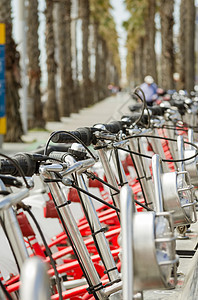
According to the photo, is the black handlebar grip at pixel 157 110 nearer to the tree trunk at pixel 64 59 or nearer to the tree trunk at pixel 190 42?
the tree trunk at pixel 190 42

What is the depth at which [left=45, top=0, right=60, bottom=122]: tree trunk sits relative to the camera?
25406 mm

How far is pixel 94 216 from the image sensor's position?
10.4ft

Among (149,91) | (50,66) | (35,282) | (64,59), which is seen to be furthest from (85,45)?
(35,282)

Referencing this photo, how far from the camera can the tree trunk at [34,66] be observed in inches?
896


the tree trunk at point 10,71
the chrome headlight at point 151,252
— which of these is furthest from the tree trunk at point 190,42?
the chrome headlight at point 151,252

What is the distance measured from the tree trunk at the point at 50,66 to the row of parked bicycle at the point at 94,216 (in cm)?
2021

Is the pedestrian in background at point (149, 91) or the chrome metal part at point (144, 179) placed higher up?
the chrome metal part at point (144, 179)

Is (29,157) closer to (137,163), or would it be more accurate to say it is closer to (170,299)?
(170,299)

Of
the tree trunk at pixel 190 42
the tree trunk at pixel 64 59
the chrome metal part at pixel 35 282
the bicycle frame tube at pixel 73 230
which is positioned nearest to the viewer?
the chrome metal part at pixel 35 282

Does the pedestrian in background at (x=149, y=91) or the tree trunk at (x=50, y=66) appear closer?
the pedestrian in background at (x=149, y=91)

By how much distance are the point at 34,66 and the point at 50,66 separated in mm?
3684

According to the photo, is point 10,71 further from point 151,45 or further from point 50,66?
point 151,45

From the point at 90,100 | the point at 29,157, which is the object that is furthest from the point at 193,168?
the point at 90,100

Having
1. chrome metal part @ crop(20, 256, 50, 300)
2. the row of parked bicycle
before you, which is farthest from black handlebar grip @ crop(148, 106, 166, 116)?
chrome metal part @ crop(20, 256, 50, 300)
